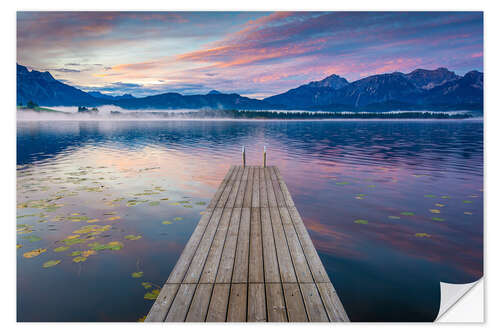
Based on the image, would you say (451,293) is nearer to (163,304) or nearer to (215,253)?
(215,253)

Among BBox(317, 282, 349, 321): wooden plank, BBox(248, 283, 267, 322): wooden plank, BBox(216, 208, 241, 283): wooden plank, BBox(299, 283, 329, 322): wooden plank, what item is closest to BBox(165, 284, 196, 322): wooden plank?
BBox(216, 208, 241, 283): wooden plank

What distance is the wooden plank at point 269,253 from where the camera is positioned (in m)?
4.61

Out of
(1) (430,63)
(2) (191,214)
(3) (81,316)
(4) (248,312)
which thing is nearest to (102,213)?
(2) (191,214)

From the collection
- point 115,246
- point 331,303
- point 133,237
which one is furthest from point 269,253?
point 133,237

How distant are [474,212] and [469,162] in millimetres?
12821

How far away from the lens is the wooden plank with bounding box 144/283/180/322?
145 inches

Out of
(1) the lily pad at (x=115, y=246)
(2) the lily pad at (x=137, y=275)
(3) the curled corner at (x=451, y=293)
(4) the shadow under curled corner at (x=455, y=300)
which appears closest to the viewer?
(4) the shadow under curled corner at (x=455, y=300)

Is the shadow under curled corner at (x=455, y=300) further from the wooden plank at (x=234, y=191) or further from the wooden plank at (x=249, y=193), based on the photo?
the wooden plank at (x=234, y=191)

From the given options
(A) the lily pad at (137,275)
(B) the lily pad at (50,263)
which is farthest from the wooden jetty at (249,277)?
Answer: (B) the lily pad at (50,263)

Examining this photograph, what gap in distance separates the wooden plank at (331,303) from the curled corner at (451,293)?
2.53 meters

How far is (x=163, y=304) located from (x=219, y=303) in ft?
2.45

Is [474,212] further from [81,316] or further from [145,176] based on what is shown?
[145,176]

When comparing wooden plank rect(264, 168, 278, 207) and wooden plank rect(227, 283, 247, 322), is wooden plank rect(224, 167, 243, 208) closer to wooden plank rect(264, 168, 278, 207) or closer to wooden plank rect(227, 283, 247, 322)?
wooden plank rect(264, 168, 278, 207)

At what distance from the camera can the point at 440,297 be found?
5738 mm
